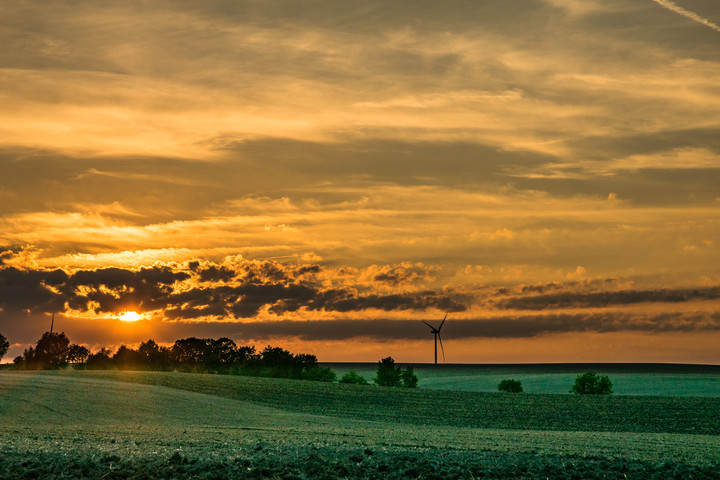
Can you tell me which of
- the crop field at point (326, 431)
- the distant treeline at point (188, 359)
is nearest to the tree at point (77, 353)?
the distant treeline at point (188, 359)

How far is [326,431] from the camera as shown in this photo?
4266cm

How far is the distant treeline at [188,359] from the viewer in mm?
127188

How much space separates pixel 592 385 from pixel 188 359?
3152 inches

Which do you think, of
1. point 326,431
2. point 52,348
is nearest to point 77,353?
point 52,348

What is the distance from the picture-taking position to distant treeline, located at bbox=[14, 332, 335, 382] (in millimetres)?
127188

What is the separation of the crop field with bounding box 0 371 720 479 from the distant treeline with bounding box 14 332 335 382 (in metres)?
29.9

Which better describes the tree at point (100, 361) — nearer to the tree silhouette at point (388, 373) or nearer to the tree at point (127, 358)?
the tree at point (127, 358)

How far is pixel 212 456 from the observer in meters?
24.9

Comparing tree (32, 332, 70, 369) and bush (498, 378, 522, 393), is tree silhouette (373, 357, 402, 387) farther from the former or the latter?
tree (32, 332, 70, 369)

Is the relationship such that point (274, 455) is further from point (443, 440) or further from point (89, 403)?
point (89, 403)

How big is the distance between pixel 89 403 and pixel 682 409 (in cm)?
4994

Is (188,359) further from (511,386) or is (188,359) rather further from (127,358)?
(511,386)

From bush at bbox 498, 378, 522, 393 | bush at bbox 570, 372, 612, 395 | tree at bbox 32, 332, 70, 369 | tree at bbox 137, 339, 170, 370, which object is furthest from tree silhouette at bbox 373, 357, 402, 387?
tree at bbox 32, 332, 70, 369

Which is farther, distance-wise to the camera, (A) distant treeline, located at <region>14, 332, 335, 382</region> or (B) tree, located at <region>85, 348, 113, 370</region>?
(B) tree, located at <region>85, 348, 113, 370</region>
